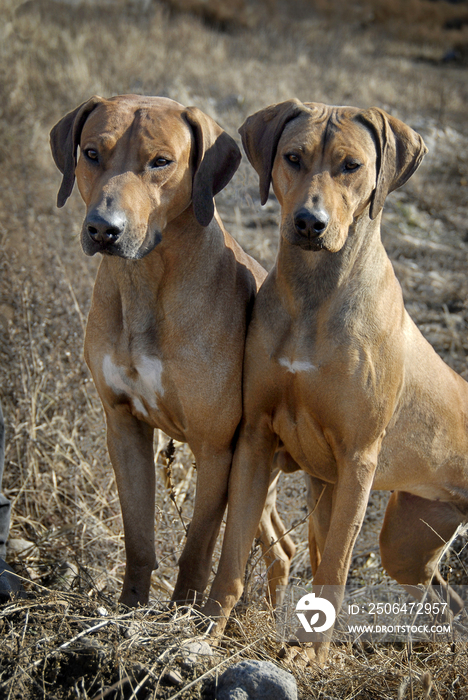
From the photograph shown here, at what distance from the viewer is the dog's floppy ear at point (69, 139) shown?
10.3 feet

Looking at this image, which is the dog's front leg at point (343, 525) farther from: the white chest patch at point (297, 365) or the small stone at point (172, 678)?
the small stone at point (172, 678)

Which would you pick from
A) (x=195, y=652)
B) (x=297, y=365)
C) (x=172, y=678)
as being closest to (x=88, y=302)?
(x=297, y=365)

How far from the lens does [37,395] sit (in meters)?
4.87

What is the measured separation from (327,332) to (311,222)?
19.8 inches

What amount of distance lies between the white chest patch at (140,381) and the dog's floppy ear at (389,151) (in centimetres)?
114

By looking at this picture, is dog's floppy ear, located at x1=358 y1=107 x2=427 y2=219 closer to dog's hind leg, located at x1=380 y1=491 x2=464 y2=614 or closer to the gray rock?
dog's hind leg, located at x1=380 y1=491 x2=464 y2=614

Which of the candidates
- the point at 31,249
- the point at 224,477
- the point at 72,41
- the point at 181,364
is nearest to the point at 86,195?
the point at 181,364

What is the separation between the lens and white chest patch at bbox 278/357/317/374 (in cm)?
295

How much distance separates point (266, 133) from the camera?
3129mm

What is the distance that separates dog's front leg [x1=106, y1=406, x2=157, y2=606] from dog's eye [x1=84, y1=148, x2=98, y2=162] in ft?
3.89

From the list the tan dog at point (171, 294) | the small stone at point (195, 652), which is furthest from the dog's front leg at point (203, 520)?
the small stone at point (195, 652)

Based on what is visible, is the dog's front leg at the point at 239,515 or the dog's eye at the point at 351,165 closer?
the dog's eye at the point at 351,165

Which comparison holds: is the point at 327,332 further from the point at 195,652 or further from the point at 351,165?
the point at 195,652

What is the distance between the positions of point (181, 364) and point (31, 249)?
2884mm
